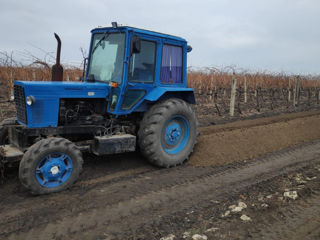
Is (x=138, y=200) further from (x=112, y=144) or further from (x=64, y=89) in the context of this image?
(x=64, y=89)

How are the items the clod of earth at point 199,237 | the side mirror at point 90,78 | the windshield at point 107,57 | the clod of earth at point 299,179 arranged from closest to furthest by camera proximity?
the clod of earth at point 199,237 → the clod of earth at point 299,179 → the windshield at point 107,57 → the side mirror at point 90,78

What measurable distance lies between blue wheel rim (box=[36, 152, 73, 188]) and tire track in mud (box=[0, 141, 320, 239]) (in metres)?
0.37

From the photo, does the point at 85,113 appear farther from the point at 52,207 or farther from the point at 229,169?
the point at 229,169

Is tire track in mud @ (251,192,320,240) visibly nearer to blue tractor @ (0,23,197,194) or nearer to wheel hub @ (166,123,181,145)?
blue tractor @ (0,23,197,194)

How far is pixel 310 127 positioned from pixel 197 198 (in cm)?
618

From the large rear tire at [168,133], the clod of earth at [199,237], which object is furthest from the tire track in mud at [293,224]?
the large rear tire at [168,133]

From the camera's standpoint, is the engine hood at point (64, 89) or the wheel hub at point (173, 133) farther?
the wheel hub at point (173, 133)

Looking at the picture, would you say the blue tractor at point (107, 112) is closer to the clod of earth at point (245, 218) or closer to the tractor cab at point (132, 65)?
the tractor cab at point (132, 65)

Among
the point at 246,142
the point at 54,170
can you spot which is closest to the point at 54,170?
the point at 54,170

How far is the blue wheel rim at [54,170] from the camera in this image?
4059 mm

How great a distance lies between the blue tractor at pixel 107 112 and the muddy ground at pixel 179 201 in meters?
0.39

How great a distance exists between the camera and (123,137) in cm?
499

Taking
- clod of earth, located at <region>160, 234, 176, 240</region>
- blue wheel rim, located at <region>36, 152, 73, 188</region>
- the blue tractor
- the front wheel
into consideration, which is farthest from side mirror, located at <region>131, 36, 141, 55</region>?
clod of earth, located at <region>160, 234, 176, 240</region>

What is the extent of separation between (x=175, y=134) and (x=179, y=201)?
1.76 m
